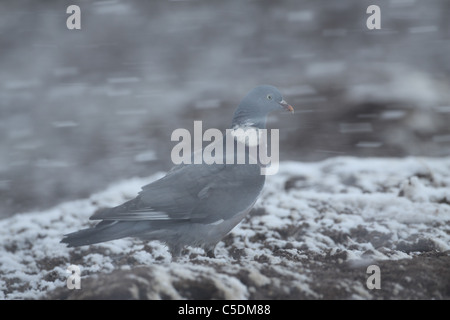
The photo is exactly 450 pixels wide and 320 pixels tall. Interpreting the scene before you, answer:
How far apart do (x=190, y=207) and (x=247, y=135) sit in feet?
1.61

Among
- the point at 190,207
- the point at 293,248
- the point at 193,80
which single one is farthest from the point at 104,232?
the point at 193,80

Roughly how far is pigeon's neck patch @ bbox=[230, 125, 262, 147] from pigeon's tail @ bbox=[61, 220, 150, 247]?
648 millimetres

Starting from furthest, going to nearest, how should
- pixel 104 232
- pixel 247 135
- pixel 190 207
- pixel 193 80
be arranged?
1. pixel 193 80
2. pixel 247 135
3. pixel 190 207
4. pixel 104 232

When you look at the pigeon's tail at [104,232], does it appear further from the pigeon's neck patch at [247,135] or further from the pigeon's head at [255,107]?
the pigeon's head at [255,107]

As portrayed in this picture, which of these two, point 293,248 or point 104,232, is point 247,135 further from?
point 104,232

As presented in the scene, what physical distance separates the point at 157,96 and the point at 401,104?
100 inches

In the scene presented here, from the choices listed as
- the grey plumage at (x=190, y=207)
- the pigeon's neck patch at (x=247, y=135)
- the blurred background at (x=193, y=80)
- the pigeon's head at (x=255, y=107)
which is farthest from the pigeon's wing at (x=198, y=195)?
the blurred background at (x=193, y=80)

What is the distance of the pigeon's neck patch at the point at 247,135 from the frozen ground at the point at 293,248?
57 cm

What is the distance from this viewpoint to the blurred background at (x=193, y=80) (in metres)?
4.92

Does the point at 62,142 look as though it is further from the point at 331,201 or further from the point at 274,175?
the point at 331,201

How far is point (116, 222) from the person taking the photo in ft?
8.06

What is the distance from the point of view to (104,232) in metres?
2.38

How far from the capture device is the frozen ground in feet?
6.88
